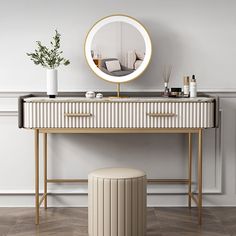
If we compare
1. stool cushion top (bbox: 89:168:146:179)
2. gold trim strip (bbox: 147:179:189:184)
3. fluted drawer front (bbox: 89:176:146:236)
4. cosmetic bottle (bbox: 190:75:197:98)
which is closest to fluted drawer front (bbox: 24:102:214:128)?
cosmetic bottle (bbox: 190:75:197:98)

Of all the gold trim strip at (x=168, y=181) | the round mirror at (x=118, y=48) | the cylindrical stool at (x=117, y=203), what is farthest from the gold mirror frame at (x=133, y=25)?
the cylindrical stool at (x=117, y=203)

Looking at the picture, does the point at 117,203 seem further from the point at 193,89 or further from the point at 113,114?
the point at 193,89

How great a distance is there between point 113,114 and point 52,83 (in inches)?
19.5

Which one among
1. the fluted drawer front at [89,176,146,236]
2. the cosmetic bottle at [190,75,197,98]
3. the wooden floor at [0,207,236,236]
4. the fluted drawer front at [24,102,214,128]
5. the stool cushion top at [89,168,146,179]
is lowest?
the wooden floor at [0,207,236,236]

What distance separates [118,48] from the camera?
148 inches

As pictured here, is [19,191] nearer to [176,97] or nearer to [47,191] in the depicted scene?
[47,191]

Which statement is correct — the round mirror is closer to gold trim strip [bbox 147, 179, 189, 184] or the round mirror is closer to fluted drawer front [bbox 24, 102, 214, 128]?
fluted drawer front [bbox 24, 102, 214, 128]

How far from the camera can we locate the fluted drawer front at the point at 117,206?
299 cm

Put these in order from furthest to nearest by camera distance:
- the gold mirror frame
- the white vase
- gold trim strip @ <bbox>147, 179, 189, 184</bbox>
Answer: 1. gold trim strip @ <bbox>147, 179, 189, 184</bbox>
2. the gold mirror frame
3. the white vase

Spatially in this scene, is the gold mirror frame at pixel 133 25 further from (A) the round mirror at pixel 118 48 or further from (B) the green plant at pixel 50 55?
(B) the green plant at pixel 50 55

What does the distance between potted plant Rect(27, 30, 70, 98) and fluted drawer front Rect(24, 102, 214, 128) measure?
218 mm

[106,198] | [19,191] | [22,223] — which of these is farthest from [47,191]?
[106,198]

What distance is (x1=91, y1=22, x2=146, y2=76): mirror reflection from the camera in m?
3.74

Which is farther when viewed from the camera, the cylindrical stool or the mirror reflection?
the mirror reflection
